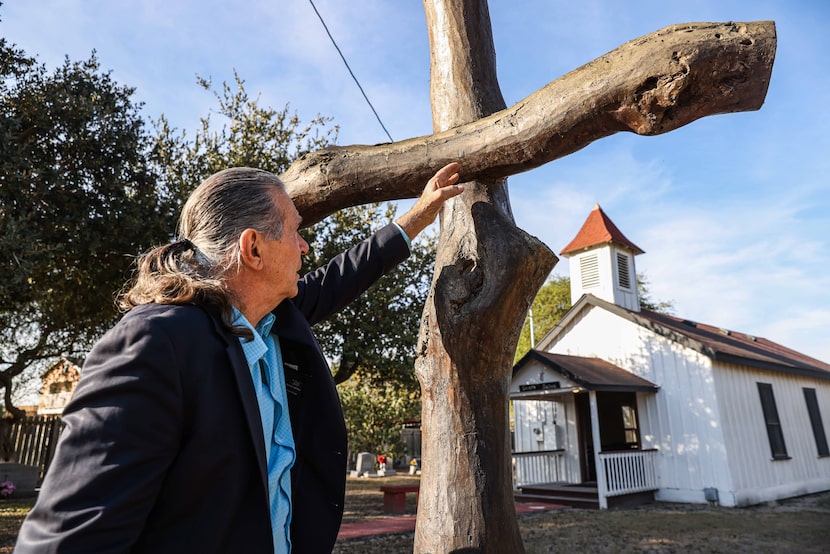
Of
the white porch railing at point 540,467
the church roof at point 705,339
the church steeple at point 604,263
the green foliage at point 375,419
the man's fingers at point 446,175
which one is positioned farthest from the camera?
the green foliage at point 375,419

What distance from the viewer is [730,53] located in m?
2.19

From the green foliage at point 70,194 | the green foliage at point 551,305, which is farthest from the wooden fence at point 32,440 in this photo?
the green foliage at point 551,305

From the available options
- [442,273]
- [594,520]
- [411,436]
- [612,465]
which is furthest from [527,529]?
[411,436]

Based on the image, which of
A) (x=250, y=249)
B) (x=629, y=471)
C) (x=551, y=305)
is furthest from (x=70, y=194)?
(x=551, y=305)

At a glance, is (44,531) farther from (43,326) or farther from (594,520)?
(43,326)

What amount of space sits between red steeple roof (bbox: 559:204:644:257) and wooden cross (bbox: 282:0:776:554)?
15.2 metres

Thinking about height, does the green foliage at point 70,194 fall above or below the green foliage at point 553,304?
below

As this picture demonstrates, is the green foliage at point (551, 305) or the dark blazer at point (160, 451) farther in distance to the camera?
the green foliage at point (551, 305)

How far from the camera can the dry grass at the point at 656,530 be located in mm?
8344

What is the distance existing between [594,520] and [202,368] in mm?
11840

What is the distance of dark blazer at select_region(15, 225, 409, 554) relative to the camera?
1.03m

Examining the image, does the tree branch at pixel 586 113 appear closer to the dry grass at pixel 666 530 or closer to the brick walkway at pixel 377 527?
the dry grass at pixel 666 530

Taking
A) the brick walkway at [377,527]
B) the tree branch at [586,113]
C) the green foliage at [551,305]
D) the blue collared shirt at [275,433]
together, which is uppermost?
the green foliage at [551,305]

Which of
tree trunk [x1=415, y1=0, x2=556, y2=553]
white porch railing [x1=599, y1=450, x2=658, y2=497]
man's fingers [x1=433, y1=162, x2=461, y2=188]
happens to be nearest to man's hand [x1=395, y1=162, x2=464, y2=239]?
man's fingers [x1=433, y1=162, x2=461, y2=188]
